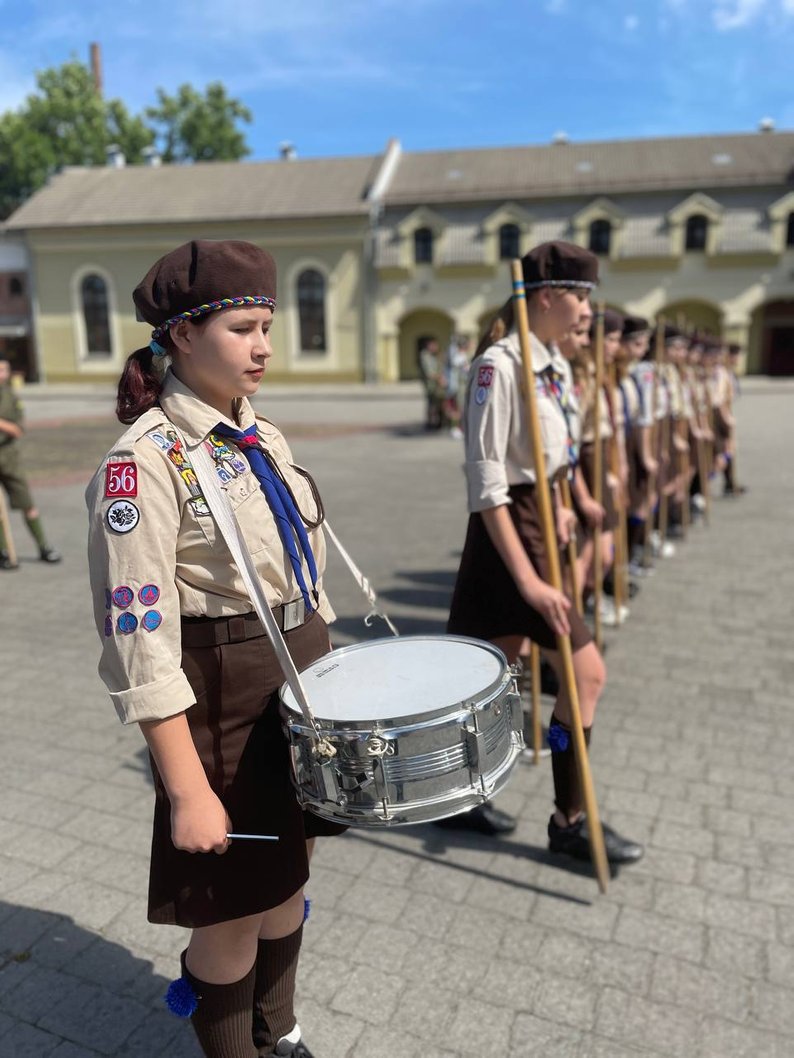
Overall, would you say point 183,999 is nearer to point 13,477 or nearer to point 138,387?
point 138,387

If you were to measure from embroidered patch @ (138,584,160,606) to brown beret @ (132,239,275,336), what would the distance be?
561 mm

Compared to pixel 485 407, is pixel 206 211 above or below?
above

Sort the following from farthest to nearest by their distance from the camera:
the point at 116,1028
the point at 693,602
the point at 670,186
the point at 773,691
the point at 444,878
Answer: the point at 670,186, the point at 693,602, the point at 773,691, the point at 444,878, the point at 116,1028

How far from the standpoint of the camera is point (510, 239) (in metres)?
35.0

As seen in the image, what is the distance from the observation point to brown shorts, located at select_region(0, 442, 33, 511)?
302 inches

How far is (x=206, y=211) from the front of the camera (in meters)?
36.4

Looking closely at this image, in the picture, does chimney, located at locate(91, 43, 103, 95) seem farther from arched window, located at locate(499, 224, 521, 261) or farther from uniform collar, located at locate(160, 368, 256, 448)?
uniform collar, located at locate(160, 368, 256, 448)

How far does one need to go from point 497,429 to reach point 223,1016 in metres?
1.94

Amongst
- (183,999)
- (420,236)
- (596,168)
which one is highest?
(596,168)

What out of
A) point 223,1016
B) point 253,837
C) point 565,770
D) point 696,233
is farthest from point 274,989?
point 696,233

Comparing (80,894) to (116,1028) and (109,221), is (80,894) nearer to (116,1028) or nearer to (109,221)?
(116,1028)

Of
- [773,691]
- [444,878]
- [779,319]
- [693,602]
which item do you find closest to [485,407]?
[444,878]

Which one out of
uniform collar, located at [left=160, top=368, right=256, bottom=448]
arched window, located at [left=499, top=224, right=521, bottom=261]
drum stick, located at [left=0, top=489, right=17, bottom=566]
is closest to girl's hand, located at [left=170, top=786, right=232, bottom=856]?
uniform collar, located at [left=160, top=368, right=256, bottom=448]

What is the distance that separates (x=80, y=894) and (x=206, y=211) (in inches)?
1464
